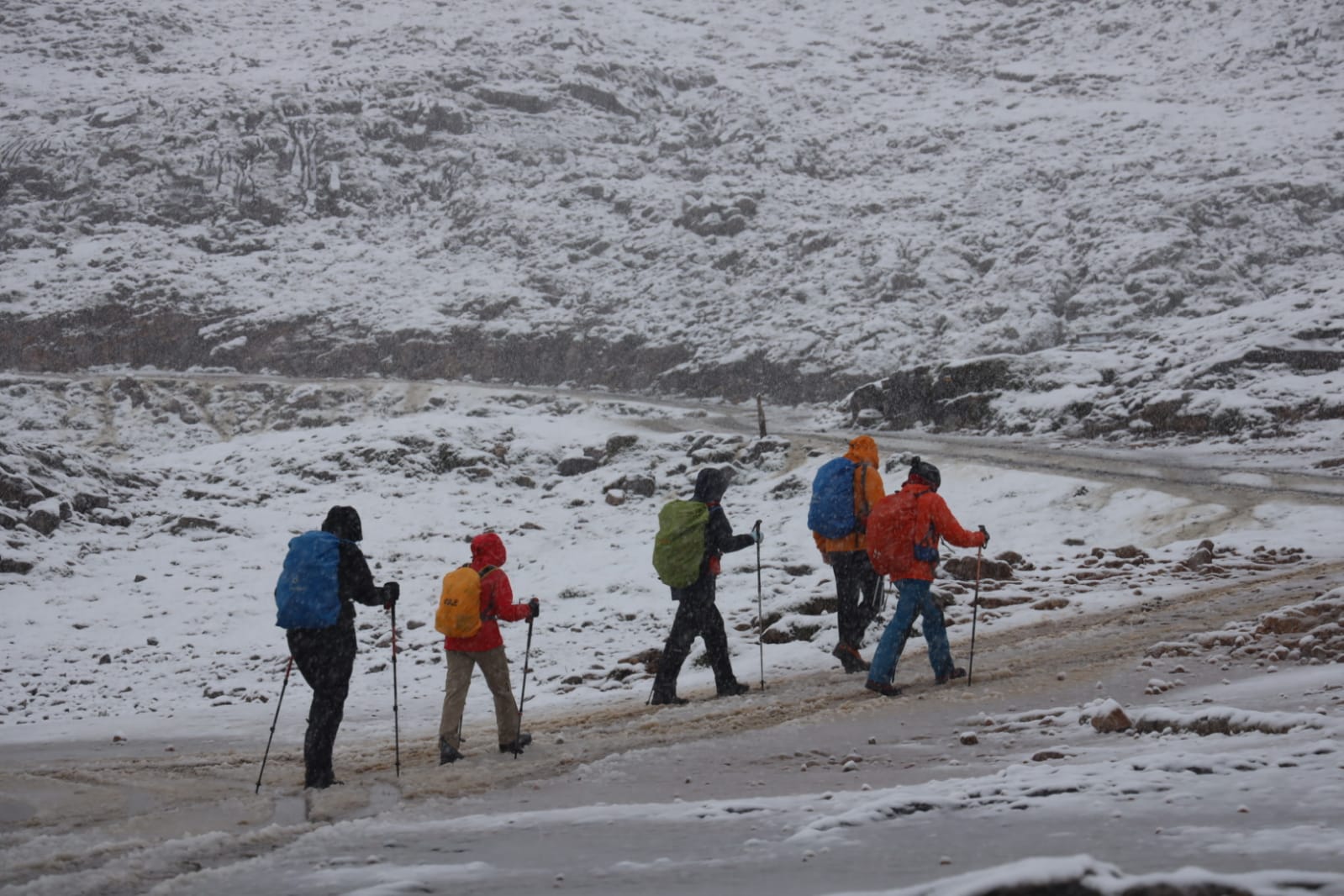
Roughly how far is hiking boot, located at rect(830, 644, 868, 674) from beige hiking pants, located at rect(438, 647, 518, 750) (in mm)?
3091

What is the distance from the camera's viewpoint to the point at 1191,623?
8.24 metres

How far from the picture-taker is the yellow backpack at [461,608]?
270 inches

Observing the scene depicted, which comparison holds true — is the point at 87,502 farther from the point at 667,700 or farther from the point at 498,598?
the point at 667,700

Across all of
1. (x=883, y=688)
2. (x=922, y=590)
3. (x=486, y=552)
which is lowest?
(x=883, y=688)

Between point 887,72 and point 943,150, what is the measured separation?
13472mm

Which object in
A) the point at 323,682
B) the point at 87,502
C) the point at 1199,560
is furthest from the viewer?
the point at 87,502

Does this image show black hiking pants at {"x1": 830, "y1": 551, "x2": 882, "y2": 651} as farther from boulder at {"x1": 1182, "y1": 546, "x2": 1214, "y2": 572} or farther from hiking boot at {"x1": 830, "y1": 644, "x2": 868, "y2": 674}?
boulder at {"x1": 1182, "y1": 546, "x2": 1214, "y2": 572}

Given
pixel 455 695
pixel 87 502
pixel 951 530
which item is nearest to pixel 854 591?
pixel 951 530

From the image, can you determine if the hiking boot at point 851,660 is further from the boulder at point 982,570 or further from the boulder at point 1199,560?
the boulder at point 1199,560

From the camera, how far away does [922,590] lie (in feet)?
23.8

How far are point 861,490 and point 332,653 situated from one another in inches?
176

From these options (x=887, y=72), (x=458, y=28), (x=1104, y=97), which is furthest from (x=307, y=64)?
(x=1104, y=97)

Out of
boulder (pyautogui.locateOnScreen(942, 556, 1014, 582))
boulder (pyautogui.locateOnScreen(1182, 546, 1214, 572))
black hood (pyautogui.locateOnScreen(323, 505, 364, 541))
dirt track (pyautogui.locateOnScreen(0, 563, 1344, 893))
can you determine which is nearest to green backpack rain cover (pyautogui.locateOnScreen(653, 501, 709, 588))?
dirt track (pyautogui.locateOnScreen(0, 563, 1344, 893))

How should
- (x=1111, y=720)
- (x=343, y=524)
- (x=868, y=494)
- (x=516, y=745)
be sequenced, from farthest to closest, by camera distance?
1. (x=868, y=494)
2. (x=516, y=745)
3. (x=343, y=524)
4. (x=1111, y=720)
